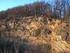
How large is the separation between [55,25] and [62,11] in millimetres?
1894

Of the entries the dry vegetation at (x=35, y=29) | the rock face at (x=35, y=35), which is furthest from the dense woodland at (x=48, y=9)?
the rock face at (x=35, y=35)

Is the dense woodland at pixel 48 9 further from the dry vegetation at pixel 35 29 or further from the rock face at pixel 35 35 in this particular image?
the rock face at pixel 35 35

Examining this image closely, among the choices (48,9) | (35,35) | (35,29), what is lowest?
(35,35)

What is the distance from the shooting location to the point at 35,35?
1673 cm

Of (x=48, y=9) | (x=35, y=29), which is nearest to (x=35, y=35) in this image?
(x=35, y=29)

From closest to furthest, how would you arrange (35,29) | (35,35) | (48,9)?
(35,35) < (35,29) < (48,9)

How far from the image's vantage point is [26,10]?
67.7 feet

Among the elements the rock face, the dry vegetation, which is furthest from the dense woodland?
the rock face

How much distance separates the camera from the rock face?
13139 millimetres

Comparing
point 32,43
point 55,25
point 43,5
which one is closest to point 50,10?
point 43,5

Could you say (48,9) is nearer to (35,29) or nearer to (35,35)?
(35,29)

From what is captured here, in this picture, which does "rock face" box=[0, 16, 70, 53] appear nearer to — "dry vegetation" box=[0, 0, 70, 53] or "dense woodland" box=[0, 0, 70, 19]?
"dry vegetation" box=[0, 0, 70, 53]

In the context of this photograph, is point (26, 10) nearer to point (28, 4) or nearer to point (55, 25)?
point (28, 4)

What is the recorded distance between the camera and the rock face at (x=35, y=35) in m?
13.1
